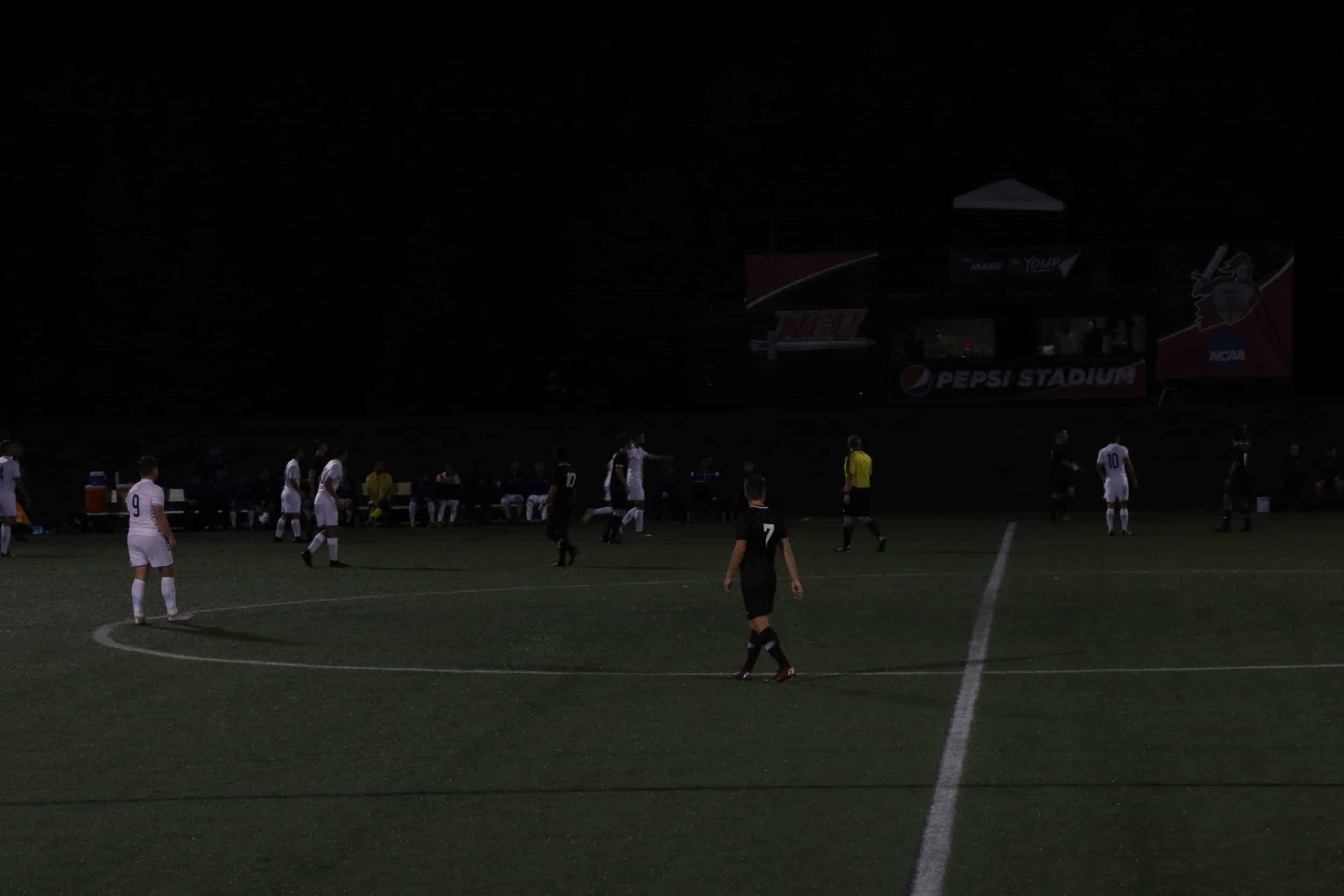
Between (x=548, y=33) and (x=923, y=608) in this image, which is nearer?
(x=923, y=608)

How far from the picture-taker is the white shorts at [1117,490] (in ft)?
101

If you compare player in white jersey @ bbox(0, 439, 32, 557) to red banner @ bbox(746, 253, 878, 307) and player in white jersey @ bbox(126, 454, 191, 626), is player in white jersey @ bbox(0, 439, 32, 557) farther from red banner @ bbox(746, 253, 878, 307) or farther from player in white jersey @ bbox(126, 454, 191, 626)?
red banner @ bbox(746, 253, 878, 307)

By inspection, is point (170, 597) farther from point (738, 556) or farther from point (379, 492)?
point (379, 492)

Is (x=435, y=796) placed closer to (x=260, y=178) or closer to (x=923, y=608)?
(x=923, y=608)

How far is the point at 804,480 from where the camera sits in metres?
40.8

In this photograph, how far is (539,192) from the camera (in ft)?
148

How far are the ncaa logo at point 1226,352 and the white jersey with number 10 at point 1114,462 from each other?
32.1 ft

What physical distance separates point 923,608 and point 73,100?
34.5m

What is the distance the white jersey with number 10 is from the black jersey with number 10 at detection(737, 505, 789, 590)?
62.9ft

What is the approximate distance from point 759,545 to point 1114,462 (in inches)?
771

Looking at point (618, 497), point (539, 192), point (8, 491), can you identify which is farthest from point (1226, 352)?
point (8, 491)

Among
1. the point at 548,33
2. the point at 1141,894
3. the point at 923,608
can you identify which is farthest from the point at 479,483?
the point at 1141,894

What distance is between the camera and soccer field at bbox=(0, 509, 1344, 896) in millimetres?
7613

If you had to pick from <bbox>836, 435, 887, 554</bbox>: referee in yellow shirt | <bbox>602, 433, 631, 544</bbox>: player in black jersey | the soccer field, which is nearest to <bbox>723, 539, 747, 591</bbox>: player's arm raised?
the soccer field
